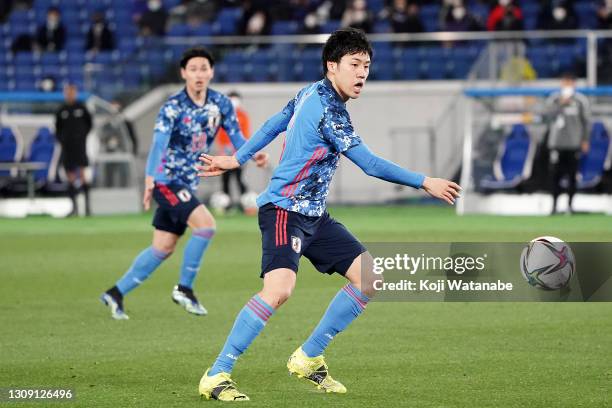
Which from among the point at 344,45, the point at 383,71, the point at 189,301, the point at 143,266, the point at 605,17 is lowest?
the point at 189,301

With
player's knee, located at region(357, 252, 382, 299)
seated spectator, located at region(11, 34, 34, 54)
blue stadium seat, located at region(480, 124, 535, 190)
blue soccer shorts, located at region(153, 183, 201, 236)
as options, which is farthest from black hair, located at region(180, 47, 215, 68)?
seated spectator, located at region(11, 34, 34, 54)

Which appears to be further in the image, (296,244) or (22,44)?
(22,44)

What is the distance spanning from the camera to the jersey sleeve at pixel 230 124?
A: 11094mm

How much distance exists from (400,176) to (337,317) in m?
1.04

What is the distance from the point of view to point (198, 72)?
1112 centimetres

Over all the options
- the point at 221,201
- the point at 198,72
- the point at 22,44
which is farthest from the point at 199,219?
the point at 22,44

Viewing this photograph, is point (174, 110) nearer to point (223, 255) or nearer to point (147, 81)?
point (223, 255)

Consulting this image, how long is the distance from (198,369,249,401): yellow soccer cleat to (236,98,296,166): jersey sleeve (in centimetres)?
130

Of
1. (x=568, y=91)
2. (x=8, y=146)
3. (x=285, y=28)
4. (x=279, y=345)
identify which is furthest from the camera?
(x=285, y=28)

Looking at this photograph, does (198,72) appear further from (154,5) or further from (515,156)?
(154,5)

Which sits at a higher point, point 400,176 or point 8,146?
point 400,176

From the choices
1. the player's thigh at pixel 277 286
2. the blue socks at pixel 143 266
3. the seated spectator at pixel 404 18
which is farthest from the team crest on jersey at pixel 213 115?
the seated spectator at pixel 404 18

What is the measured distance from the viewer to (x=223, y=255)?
16.7 meters

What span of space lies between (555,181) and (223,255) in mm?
8386
